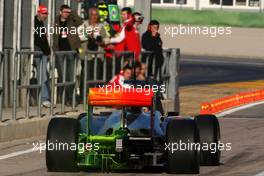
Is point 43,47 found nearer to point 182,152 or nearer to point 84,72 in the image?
point 84,72

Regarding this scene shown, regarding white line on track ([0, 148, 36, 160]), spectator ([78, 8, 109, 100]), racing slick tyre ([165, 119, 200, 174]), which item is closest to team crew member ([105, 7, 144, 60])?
spectator ([78, 8, 109, 100])

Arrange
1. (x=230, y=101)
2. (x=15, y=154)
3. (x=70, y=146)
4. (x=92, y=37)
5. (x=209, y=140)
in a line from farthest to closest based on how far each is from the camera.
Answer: (x=230, y=101) < (x=92, y=37) < (x=15, y=154) < (x=209, y=140) < (x=70, y=146)

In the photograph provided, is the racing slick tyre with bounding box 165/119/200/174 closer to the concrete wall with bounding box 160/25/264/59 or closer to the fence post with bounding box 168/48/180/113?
the fence post with bounding box 168/48/180/113

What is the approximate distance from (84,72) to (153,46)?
3402 mm

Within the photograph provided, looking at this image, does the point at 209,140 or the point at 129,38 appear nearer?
the point at 209,140

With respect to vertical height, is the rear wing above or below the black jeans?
above

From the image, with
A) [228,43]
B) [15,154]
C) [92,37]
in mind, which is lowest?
[228,43]

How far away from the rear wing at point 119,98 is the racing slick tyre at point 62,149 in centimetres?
48

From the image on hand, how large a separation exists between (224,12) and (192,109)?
30634 mm

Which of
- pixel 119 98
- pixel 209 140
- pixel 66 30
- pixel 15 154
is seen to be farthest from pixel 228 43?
pixel 119 98

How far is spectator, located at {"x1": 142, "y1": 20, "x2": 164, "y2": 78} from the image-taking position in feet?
82.3

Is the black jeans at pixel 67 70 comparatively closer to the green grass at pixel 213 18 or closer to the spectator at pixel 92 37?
the spectator at pixel 92 37

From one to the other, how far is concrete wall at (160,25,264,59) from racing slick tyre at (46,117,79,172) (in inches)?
1589

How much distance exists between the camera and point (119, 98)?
50.1ft
